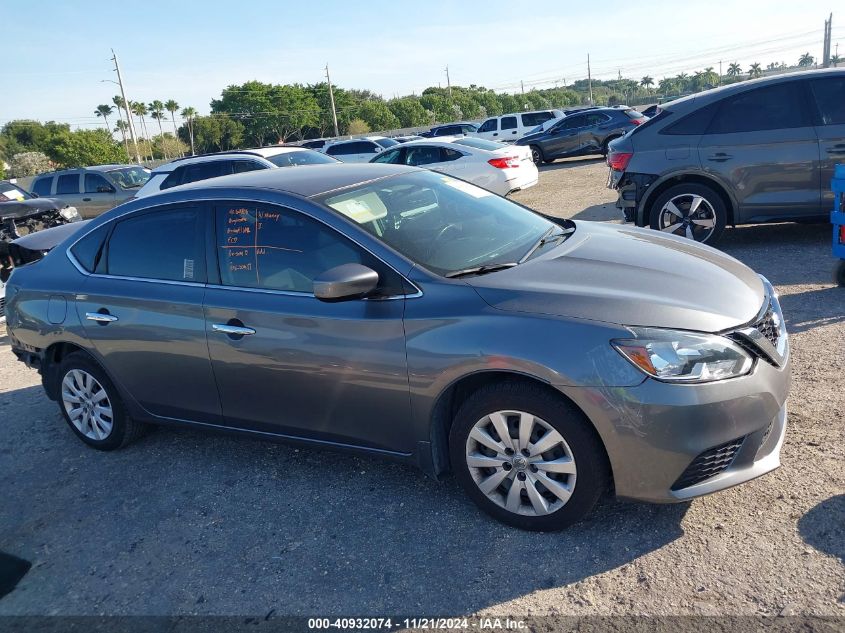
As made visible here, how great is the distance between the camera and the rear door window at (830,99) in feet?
22.9

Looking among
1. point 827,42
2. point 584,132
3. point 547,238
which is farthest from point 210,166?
point 827,42

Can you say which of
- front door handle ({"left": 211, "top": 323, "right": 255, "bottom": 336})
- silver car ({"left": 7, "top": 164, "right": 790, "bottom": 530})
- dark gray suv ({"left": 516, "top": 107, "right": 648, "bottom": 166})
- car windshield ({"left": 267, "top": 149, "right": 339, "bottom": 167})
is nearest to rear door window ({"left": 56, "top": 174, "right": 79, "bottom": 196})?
car windshield ({"left": 267, "top": 149, "right": 339, "bottom": 167})

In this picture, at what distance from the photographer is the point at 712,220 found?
Result: 741cm

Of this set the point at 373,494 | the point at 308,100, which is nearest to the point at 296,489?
the point at 373,494

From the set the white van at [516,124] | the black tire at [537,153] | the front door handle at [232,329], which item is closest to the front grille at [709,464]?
the front door handle at [232,329]

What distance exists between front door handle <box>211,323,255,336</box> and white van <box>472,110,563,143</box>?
2514cm

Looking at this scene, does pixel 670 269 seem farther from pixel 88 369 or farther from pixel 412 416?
pixel 88 369

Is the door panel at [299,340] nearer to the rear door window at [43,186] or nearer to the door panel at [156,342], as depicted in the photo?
the door panel at [156,342]

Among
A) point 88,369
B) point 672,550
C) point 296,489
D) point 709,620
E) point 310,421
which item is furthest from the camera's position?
point 88,369

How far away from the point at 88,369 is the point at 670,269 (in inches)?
141

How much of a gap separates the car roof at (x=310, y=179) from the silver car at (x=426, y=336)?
0.03m

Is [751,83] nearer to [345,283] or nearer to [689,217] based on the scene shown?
[689,217]

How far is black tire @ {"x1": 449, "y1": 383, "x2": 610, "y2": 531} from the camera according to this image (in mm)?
2947

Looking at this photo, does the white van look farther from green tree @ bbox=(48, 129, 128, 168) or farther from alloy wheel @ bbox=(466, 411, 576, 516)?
green tree @ bbox=(48, 129, 128, 168)
